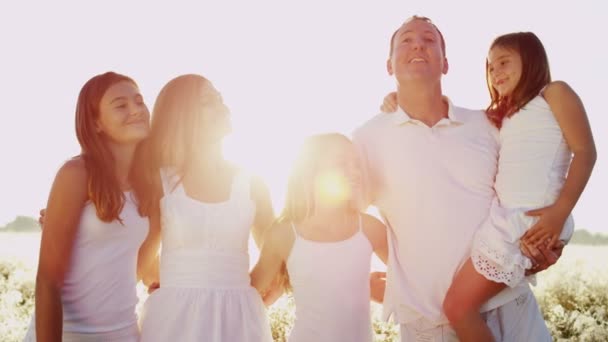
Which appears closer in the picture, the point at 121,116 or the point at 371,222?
the point at 121,116

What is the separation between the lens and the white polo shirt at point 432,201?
4.05m

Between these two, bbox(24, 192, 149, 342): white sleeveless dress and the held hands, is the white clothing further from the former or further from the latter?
bbox(24, 192, 149, 342): white sleeveless dress

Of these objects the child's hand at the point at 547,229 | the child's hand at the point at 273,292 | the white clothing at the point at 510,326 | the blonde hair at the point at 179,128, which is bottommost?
the white clothing at the point at 510,326

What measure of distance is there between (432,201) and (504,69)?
1.01m

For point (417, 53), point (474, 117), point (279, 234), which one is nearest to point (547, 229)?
point (474, 117)

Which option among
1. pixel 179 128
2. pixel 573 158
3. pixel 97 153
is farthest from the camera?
pixel 179 128

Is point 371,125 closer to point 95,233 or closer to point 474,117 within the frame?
point 474,117

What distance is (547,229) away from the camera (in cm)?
375

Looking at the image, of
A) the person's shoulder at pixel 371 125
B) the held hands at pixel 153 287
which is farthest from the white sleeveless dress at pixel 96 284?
the person's shoulder at pixel 371 125

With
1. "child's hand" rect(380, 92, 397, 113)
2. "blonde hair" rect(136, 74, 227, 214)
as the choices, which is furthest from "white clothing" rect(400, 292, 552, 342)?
"blonde hair" rect(136, 74, 227, 214)

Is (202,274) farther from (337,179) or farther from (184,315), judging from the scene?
(337,179)

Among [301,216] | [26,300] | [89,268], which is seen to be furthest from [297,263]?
[26,300]

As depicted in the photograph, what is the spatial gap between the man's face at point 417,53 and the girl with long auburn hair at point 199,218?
1215mm

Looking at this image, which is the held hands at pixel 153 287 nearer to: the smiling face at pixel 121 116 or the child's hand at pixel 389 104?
the smiling face at pixel 121 116
